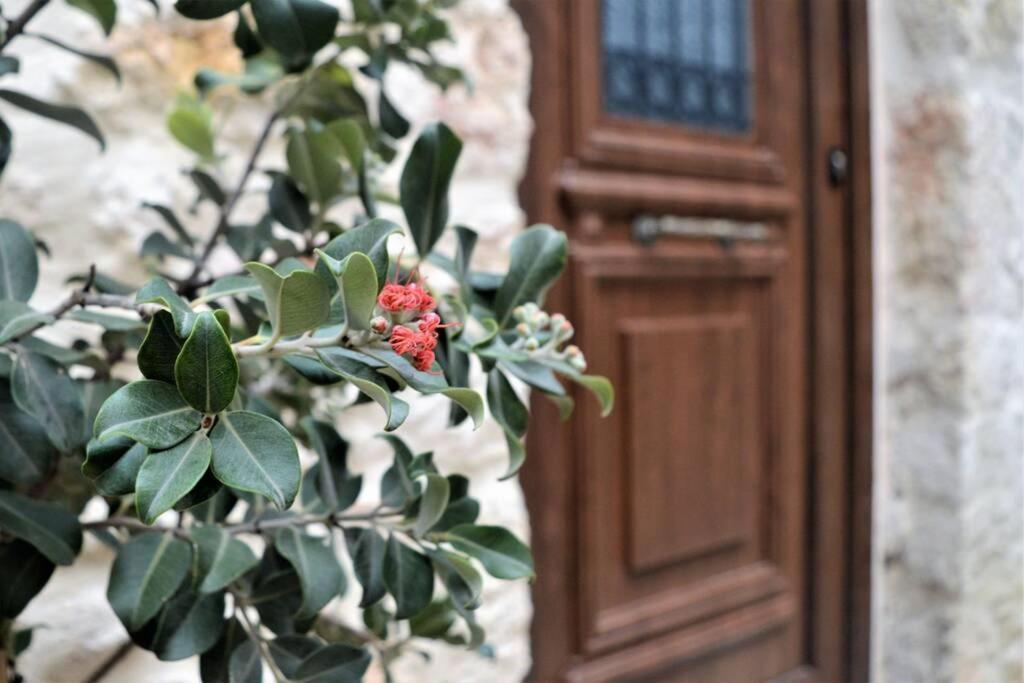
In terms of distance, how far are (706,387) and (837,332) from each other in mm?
365

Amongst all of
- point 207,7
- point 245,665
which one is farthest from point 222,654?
point 207,7

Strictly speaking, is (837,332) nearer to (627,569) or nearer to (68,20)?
(627,569)

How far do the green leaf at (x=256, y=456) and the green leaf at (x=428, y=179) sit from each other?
0.19 m

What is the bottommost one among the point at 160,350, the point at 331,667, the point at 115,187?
the point at 331,667

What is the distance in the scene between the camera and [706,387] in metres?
1.38

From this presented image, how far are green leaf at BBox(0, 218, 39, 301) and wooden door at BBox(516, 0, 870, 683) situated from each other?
2.44 feet

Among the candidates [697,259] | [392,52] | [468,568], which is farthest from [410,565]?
[697,259]

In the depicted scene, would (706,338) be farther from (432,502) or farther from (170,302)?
(170,302)

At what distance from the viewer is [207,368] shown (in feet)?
1.01

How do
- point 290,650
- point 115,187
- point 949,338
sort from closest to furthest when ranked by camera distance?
1. point 290,650
2. point 115,187
3. point 949,338

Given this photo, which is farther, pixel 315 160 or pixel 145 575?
pixel 315 160

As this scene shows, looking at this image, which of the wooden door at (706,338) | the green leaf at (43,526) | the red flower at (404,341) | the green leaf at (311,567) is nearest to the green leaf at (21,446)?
the green leaf at (43,526)

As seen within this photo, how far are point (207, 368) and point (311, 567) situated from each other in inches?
8.6

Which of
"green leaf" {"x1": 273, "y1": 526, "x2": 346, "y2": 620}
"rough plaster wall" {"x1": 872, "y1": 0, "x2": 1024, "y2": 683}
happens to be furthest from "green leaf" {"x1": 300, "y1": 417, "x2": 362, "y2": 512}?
"rough plaster wall" {"x1": 872, "y1": 0, "x2": 1024, "y2": 683}
